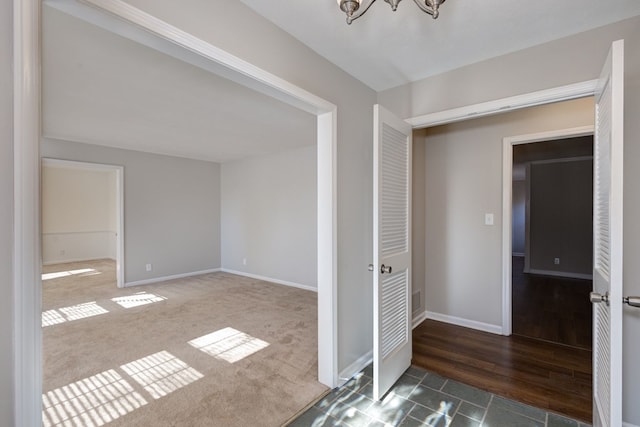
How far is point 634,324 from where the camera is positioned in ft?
5.49

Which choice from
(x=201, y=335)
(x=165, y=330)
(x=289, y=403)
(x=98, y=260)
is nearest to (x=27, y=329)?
(x=289, y=403)

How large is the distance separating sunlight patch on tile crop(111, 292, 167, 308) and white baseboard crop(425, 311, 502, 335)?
378 cm

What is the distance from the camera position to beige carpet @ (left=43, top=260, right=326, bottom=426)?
1.92m

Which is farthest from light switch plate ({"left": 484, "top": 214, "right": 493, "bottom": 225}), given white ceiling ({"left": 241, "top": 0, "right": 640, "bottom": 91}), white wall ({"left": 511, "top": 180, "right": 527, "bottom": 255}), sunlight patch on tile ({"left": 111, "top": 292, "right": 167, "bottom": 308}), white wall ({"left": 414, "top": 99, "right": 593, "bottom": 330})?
white wall ({"left": 511, "top": 180, "right": 527, "bottom": 255})

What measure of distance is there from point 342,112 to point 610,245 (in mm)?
1710

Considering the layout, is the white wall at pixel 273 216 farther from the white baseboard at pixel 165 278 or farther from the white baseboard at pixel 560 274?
the white baseboard at pixel 560 274

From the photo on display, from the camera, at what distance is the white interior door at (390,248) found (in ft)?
6.41

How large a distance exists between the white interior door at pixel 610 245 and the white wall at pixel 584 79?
37 centimetres

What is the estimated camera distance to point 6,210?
2.91ft

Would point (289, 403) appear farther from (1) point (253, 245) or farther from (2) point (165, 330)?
(1) point (253, 245)

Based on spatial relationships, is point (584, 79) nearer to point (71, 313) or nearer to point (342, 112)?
point (342, 112)

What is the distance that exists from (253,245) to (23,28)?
5.05 metres

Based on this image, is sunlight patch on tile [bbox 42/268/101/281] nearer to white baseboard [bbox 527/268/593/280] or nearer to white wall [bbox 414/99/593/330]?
white wall [bbox 414/99/593/330]

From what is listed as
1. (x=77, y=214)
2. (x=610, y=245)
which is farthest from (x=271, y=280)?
(x=77, y=214)
